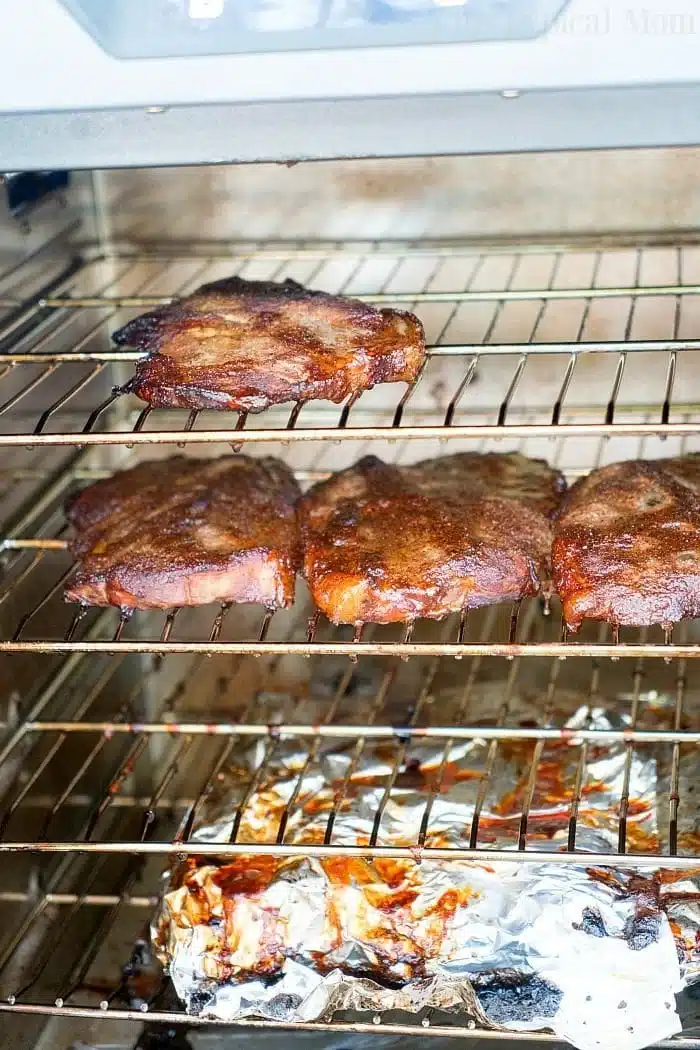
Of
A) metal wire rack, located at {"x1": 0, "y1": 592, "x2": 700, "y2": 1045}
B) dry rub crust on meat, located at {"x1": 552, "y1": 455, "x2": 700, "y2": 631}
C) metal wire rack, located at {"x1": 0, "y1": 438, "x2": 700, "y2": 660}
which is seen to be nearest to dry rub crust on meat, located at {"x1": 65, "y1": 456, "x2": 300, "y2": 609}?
metal wire rack, located at {"x1": 0, "y1": 438, "x2": 700, "y2": 660}

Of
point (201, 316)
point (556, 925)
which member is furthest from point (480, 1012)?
point (201, 316)

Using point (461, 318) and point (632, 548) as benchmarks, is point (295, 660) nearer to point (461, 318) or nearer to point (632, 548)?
point (461, 318)

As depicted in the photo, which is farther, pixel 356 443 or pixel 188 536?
pixel 356 443

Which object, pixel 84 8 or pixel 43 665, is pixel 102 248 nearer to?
pixel 43 665

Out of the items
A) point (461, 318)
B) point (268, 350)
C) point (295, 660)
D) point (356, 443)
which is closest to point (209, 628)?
point (295, 660)

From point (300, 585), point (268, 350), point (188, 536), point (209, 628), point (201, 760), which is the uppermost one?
point (268, 350)

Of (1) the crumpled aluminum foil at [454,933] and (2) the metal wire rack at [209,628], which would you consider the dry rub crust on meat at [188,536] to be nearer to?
(2) the metal wire rack at [209,628]
